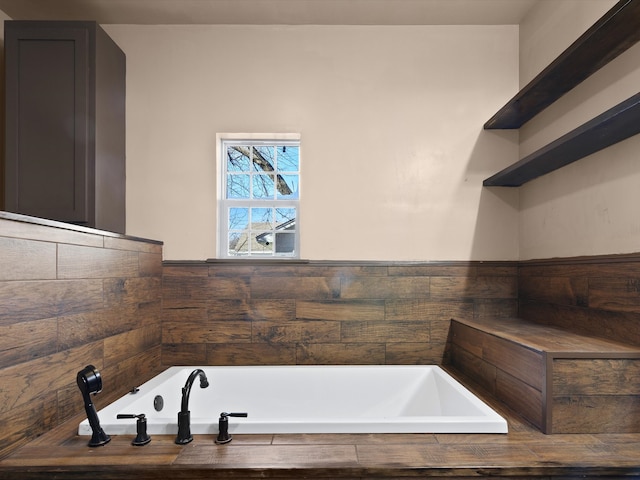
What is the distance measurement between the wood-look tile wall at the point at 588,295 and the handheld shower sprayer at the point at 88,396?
2093mm

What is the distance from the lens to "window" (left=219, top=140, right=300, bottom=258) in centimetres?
295

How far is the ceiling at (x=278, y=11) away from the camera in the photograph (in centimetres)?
264

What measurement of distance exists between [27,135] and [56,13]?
869 millimetres

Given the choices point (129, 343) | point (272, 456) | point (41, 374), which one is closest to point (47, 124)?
point (129, 343)

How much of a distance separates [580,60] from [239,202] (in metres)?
2.01

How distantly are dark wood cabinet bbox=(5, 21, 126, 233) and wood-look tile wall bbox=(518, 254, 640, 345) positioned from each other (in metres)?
2.49

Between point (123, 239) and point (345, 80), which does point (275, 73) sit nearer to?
point (345, 80)

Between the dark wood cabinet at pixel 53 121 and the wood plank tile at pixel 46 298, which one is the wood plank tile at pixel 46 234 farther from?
the dark wood cabinet at pixel 53 121

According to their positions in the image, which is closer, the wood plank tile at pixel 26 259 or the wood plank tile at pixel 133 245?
the wood plank tile at pixel 26 259

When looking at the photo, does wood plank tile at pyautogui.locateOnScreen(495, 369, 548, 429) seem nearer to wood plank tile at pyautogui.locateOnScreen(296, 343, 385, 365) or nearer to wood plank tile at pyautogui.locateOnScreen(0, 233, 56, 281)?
wood plank tile at pyautogui.locateOnScreen(296, 343, 385, 365)

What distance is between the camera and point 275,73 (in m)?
2.89

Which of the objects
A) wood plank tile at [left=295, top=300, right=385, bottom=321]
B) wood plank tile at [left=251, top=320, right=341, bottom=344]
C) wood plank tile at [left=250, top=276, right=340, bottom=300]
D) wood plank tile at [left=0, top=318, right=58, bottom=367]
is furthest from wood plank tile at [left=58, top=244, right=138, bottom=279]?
wood plank tile at [left=295, top=300, right=385, bottom=321]

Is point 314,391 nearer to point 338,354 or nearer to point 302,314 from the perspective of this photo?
point 338,354

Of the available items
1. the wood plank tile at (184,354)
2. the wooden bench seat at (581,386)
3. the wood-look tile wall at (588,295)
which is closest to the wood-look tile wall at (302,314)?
the wood plank tile at (184,354)
